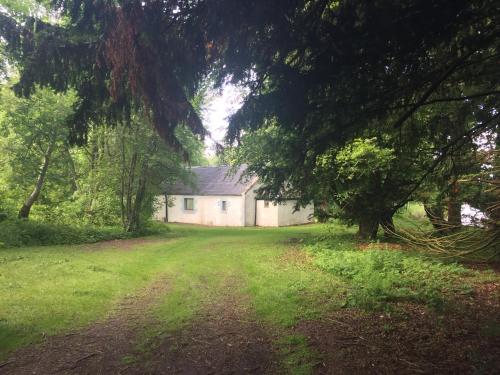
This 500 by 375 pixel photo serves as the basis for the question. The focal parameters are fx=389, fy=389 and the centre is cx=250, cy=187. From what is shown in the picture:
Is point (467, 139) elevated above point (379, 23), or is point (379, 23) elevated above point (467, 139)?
point (379, 23)

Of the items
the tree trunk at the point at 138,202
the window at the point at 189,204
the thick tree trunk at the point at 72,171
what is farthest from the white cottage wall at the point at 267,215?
the thick tree trunk at the point at 72,171

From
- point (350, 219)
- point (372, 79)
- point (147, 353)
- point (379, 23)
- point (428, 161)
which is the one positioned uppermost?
point (379, 23)

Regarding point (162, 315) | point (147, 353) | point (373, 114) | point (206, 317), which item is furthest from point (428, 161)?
point (147, 353)

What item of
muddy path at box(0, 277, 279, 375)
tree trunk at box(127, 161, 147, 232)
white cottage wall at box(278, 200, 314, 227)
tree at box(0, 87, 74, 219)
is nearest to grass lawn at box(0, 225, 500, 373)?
muddy path at box(0, 277, 279, 375)

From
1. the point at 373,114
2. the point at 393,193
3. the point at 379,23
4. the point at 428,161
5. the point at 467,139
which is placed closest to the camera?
the point at 379,23

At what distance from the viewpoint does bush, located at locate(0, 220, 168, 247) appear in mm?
16500

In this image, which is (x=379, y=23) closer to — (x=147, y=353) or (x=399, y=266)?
(x=147, y=353)

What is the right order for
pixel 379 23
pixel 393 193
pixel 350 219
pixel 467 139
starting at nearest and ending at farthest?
pixel 379 23
pixel 467 139
pixel 393 193
pixel 350 219

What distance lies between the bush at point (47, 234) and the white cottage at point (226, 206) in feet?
29.2

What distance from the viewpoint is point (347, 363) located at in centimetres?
461

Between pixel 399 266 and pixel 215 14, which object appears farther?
pixel 399 266

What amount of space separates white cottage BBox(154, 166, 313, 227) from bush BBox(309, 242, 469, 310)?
18.6 metres

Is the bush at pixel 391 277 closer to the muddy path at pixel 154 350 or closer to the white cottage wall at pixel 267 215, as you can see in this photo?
the muddy path at pixel 154 350

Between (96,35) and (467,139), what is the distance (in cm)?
595
